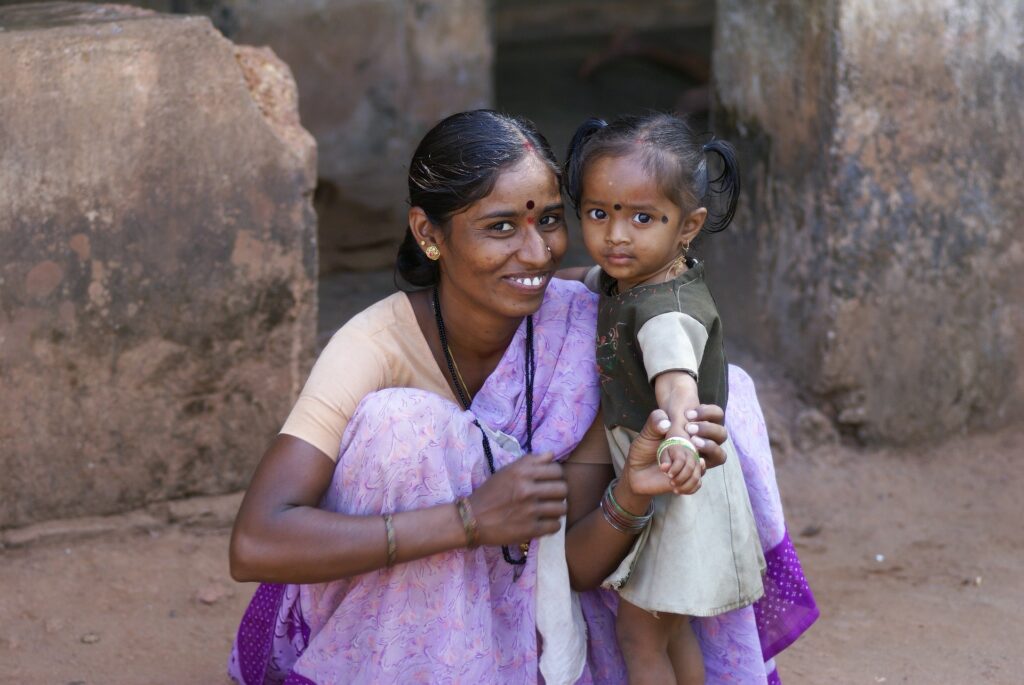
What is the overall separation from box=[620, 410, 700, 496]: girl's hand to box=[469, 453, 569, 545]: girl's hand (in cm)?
18

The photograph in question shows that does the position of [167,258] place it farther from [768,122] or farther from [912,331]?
[912,331]

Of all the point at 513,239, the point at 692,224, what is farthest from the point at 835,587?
the point at 513,239

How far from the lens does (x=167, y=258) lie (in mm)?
3432

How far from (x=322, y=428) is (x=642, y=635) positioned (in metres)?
0.70

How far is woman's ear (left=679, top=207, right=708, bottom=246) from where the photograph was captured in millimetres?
2533

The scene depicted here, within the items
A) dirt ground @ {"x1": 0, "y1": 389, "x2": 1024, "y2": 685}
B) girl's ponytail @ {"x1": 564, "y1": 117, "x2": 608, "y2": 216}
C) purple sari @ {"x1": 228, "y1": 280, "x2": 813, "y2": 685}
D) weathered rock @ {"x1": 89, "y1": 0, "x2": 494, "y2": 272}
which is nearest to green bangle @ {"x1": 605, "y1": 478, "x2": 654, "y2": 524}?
purple sari @ {"x1": 228, "y1": 280, "x2": 813, "y2": 685}

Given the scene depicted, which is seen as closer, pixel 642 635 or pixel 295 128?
pixel 642 635

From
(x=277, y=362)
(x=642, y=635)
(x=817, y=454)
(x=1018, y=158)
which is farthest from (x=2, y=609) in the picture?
(x=1018, y=158)

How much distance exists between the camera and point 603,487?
2629mm

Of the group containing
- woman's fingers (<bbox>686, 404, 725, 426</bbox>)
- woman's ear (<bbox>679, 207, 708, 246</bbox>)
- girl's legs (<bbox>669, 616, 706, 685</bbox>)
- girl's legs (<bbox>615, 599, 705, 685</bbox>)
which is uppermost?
woman's ear (<bbox>679, 207, 708, 246</bbox>)

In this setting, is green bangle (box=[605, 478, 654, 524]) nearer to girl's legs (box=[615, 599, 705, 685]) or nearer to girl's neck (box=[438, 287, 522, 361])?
girl's legs (box=[615, 599, 705, 685])

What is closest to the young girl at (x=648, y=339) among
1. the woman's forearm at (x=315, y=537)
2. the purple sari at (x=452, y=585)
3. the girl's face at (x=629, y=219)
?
the girl's face at (x=629, y=219)

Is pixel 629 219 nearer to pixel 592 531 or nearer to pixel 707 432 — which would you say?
pixel 707 432

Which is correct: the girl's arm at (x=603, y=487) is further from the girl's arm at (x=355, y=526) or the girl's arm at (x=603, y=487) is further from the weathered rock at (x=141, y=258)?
the weathered rock at (x=141, y=258)
